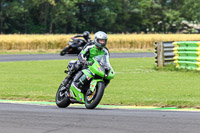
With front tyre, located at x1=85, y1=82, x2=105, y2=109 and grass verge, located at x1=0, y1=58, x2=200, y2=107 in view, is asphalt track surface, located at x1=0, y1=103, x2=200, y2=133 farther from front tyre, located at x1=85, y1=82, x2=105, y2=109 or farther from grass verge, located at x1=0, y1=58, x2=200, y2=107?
grass verge, located at x1=0, y1=58, x2=200, y2=107

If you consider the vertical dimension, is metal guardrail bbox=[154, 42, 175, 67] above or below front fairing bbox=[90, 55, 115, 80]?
below

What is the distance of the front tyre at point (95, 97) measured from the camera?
8.69 metres

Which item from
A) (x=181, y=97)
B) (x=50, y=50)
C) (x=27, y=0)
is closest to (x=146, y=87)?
(x=181, y=97)

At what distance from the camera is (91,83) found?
8.89m

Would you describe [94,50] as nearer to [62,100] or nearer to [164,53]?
[62,100]

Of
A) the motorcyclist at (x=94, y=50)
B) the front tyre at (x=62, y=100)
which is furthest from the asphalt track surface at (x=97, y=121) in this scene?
the motorcyclist at (x=94, y=50)

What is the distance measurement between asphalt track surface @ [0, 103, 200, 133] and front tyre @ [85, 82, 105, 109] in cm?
15

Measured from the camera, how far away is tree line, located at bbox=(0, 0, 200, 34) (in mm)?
68938

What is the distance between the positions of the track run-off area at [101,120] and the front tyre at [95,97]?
0.15m

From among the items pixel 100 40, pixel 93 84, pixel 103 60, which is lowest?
pixel 93 84

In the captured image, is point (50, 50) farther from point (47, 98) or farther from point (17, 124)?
point (17, 124)

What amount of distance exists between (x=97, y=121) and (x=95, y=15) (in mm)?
67730

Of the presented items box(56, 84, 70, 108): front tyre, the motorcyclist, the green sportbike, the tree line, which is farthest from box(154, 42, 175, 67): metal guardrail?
the tree line

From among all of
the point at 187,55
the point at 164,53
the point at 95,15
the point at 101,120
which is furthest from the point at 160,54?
the point at 95,15
